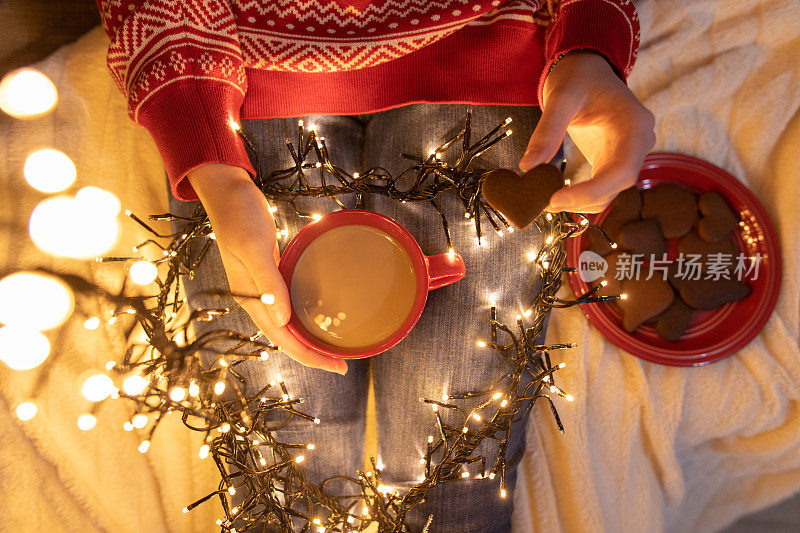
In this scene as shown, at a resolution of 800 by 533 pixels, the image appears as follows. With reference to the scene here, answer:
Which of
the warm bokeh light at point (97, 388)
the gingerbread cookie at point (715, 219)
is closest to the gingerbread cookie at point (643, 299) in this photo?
the gingerbread cookie at point (715, 219)

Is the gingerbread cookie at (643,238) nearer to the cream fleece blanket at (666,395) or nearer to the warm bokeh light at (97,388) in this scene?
the cream fleece blanket at (666,395)

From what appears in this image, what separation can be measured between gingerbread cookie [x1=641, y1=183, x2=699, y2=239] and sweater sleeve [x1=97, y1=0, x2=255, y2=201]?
0.77 metres

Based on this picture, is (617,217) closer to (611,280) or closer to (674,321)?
(611,280)

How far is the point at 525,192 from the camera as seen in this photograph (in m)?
0.57

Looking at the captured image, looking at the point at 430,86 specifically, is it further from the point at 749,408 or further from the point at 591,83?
the point at 749,408

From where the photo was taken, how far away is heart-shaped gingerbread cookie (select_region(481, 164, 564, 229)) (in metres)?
0.56

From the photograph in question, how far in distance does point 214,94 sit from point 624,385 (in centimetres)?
93

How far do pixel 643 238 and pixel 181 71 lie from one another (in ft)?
2.78

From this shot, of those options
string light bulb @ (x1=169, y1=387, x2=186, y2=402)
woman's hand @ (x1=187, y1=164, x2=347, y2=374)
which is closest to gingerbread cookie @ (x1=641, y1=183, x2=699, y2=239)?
woman's hand @ (x1=187, y1=164, x2=347, y2=374)

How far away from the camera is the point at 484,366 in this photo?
77cm

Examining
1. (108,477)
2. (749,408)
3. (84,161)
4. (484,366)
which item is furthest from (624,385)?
(84,161)

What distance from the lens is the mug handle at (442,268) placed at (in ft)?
2.16

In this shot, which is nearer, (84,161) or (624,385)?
(84,161)

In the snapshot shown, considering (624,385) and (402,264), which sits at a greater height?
(402,264)
